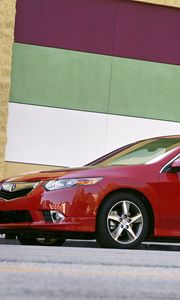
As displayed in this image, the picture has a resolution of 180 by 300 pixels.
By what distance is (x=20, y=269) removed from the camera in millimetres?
5844

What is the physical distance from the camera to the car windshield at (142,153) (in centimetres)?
1005

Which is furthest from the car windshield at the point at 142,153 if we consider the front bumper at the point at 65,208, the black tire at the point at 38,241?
the black tire at the point at 38,241

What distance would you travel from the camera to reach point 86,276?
5.59 m

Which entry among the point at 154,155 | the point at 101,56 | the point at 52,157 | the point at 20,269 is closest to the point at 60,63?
the point at 101,56

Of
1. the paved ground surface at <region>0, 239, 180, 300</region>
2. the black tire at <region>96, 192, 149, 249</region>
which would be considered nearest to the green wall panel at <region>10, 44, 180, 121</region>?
the black tire at <region>96, 192, 149, 249</region>

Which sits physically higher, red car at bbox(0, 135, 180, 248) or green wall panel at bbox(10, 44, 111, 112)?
green wall panel at bbox(10, 44, 111, 112)

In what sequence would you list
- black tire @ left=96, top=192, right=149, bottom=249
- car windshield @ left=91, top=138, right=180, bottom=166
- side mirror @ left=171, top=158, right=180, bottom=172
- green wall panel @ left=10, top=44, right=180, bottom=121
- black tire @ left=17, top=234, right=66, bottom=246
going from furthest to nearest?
green wall panel @ left=10, top=44, right=180, bottom=121, black tire @ left=17, top=234, right=66, bottom=246, car windshield @ left=91, top=138, right=180, bottom=166, side mirror @ left=171, top=158, right=180, bottom=172, black tire @ left=96, top=192, right=149, bottom=249

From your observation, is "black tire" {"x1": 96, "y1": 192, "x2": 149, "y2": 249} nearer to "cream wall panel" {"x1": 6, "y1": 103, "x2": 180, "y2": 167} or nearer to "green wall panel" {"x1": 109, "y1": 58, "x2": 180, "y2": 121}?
"cream wall panel" {"x1": 6, "y1": 103, "x2": 180, "y2": 167}

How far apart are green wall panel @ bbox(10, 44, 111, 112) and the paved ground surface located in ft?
37.7

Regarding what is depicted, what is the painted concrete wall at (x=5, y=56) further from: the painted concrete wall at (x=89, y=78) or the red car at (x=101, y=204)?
the red car at (x=101, y=204)

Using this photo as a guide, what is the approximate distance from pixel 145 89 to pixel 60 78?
7.12ft

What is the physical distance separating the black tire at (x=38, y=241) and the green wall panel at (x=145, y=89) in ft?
29.7

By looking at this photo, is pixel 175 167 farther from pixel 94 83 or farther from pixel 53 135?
pixel 94 83

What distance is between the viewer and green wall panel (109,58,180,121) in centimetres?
1958
